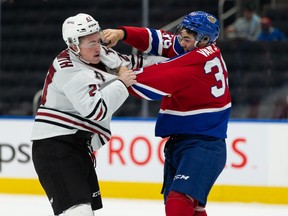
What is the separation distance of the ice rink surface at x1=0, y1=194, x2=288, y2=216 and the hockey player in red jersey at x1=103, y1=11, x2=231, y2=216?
1.73 metres

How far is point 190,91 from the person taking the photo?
13.0ft

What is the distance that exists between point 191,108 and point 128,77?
1.19 feet

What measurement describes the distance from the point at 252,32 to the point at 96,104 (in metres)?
4.79

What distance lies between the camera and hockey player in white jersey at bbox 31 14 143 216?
12.3 ft

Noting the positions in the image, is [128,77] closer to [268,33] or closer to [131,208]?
[131,208]

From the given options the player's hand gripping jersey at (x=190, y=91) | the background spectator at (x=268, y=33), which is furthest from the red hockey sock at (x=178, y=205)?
the background spectator at (x=268, y=33)

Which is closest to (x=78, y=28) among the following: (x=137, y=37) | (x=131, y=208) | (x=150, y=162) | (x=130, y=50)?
(x=137, y=37)

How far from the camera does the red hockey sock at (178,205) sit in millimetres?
3883

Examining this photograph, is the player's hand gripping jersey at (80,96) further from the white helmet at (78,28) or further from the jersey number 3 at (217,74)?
the jersey number 3 at (217,74)

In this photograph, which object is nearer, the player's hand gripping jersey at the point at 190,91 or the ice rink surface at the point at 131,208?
the player's hand gripping jersey at the point at 190,91

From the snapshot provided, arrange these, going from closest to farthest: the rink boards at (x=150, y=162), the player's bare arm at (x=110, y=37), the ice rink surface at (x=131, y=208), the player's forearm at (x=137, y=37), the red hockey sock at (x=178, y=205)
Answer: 1. the red hockey sock at (x=178, y=205)
2. the player's bare arm at (x=110, y=37)
3. the player's forearm at (x=137, y=37)
4. the ice rink surface at (x=131, y=208)
5. the rink boards at (x=150, y=162)

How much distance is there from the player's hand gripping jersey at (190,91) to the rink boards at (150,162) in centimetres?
235

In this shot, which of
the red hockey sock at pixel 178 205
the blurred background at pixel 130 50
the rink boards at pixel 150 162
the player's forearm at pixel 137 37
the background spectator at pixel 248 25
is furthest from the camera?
the background spectator at pixel 248 25

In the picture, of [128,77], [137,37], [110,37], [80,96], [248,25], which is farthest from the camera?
[248,25]
